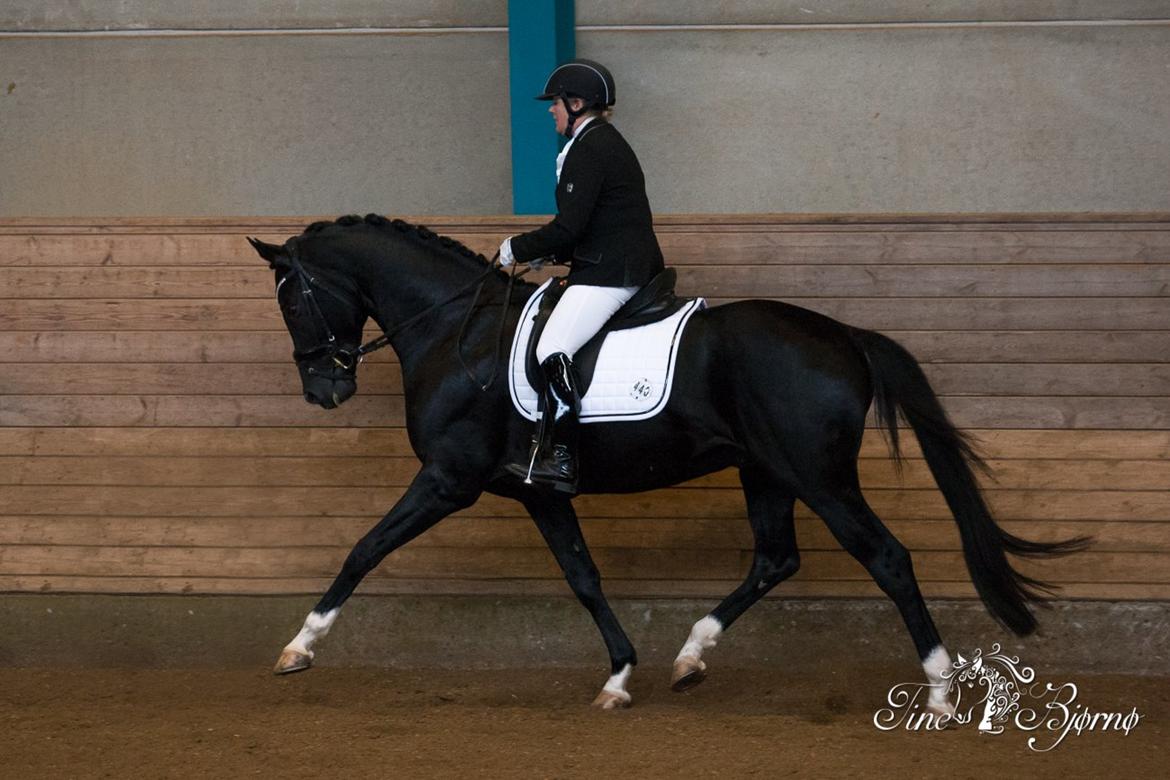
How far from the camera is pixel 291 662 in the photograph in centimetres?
396

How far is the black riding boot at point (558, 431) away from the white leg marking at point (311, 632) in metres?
0.84

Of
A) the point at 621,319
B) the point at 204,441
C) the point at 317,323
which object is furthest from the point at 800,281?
the point at 204,441

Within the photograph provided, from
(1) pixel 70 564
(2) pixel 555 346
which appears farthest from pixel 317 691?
(2) pixel 555 346

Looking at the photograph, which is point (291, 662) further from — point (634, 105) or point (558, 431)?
point (634, 105)

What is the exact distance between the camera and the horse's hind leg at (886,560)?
12.8 ft

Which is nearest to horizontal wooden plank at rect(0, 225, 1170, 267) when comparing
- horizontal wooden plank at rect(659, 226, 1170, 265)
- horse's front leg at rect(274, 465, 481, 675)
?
horizontal wooden plank at rect(659, 226, 1170, 265)

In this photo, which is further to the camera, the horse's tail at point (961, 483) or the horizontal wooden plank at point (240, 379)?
the horizontal wooden plank at point (240, 379)

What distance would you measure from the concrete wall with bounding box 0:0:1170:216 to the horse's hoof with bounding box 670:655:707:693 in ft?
9.73

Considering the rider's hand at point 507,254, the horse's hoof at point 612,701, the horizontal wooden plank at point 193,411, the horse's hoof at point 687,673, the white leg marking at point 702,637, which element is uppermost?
the rider's hand at point 507,254

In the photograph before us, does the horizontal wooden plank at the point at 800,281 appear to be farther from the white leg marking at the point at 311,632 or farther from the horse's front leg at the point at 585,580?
the white leg marking at the point at 311,632

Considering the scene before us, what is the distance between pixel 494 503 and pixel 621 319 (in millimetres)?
1311

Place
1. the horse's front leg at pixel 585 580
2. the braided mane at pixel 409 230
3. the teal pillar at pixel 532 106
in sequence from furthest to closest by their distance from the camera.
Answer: the teal pillar at pixel 532 106
the braided mane at pixel 409 230
the horse's front leg at pixel 585 580

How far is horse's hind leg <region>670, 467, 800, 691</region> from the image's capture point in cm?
426

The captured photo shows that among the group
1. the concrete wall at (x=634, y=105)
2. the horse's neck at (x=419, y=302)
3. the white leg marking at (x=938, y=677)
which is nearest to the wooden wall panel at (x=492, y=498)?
the horse's neck at (x=419, y=302)
